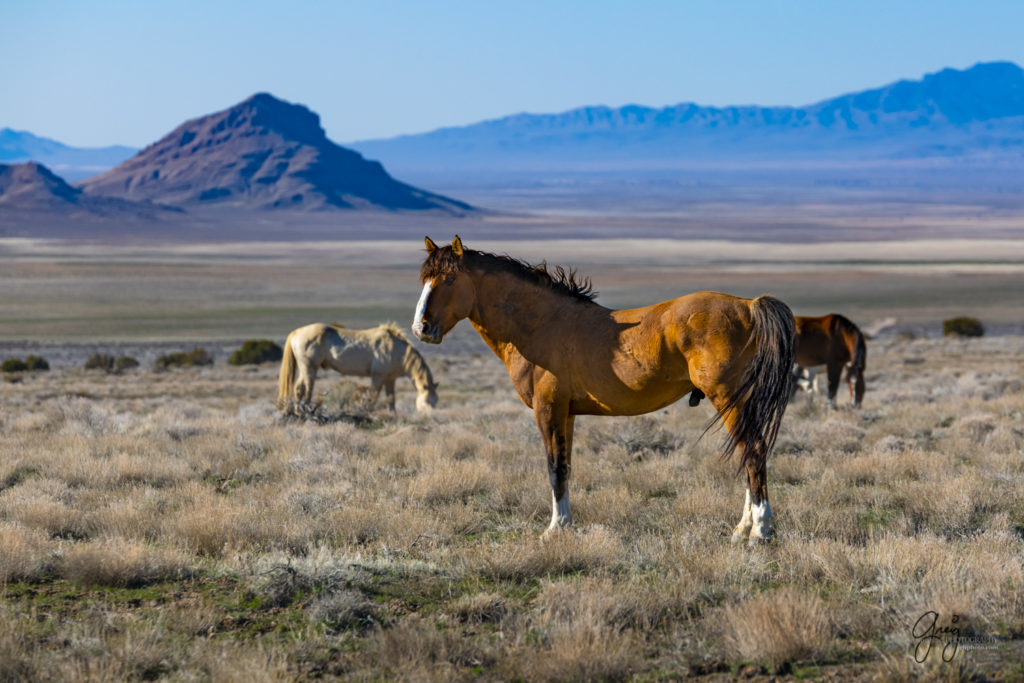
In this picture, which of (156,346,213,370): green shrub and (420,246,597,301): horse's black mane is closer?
(420,246,597,301): horse's black mane

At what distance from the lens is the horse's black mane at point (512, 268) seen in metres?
7.25

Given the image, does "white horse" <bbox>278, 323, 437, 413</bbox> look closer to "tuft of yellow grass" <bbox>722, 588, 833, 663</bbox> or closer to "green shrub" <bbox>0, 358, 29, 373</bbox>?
"tuft of yellow grass" <bbox>722, 588, 833, 663</bbox>

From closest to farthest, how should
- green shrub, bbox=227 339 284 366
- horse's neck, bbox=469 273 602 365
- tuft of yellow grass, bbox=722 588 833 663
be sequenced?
tuft of yellow grass, bbox=722 588 833 663, horse's neck, bbox=469 273 602 365, green shrub, bbox=227 339 284 366

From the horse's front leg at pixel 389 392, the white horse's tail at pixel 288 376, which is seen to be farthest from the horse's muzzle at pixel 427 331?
the horse's front leg at pixel 389 392

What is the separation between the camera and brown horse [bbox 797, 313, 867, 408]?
15.6m

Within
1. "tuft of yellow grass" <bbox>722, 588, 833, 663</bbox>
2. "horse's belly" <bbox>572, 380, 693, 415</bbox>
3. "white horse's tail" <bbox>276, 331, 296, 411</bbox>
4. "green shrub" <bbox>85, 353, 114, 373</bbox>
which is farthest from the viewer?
"green shrub" <bbox>85, 353, 114, 373</bbox>

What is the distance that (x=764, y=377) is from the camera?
670 centimetres

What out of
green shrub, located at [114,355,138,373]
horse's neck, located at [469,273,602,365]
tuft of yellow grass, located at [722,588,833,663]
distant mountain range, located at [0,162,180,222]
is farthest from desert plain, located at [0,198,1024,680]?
distant mountain range, located at [0,162,180,222]

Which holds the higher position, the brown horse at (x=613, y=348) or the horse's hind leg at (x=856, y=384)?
the brown horse at (x=613, y=348)

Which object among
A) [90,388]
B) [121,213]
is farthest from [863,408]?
[121,213]

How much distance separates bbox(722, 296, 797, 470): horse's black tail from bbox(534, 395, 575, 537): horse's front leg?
1.09m

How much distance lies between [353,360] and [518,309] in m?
9.51

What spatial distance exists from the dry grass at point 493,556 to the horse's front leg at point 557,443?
0.63 ft

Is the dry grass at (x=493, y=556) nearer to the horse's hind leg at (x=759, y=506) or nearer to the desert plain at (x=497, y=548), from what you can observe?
the desert plain at (x=497, y=548)
